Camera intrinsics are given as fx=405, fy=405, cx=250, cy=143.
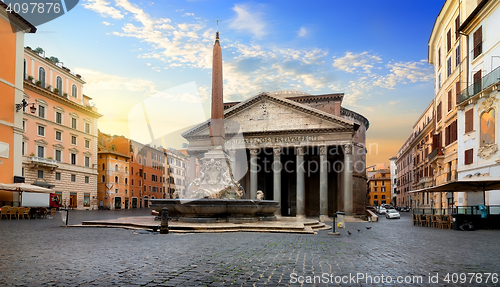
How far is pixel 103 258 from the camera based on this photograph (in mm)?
7121

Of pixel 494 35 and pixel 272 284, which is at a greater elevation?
pixel 494 35

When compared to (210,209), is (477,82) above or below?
above

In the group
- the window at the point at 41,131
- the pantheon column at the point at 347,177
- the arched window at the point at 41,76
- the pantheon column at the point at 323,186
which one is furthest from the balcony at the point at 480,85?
the window at the point at 41,131

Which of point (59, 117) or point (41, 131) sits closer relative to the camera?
point (41, 131)

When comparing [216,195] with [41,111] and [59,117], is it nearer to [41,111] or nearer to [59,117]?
[41,111]

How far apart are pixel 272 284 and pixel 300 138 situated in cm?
3060

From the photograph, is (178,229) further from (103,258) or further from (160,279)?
(160,279)

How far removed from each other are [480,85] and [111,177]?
44.2m

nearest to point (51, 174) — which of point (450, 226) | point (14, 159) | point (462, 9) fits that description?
point (14, 159)

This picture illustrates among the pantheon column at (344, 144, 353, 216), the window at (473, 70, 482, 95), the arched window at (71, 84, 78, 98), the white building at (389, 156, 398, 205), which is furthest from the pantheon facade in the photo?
the white building at (389, 156, 398, 205)

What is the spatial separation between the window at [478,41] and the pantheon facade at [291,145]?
1153 centimetres

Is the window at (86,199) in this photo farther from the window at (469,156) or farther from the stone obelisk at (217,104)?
the window at (469,156)

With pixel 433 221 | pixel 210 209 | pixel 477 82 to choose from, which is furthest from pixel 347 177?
pixel 210 209

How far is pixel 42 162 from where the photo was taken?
36.5m
